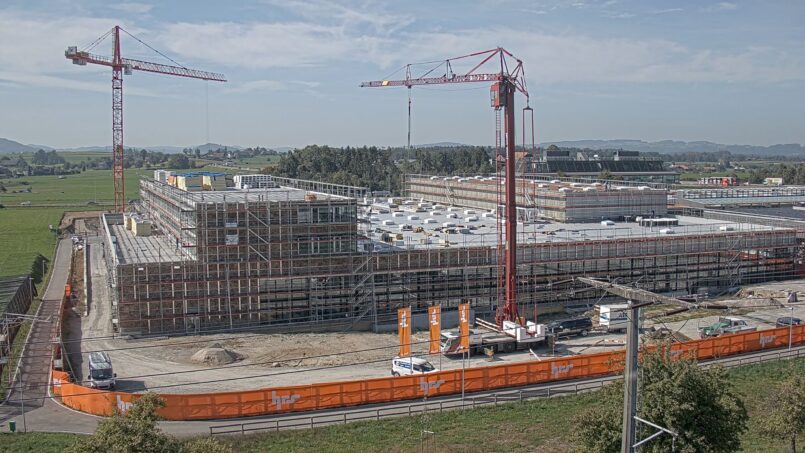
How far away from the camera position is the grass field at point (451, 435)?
24250 mm

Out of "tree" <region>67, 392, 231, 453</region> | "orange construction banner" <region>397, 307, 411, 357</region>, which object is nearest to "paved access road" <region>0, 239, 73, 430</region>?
"tree" <region>67, 392, 231, 453</region>

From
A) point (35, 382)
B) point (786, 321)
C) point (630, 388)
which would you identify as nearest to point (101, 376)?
point (35, 382)

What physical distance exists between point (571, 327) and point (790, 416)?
19.4m

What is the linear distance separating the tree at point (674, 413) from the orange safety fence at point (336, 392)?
18.9 ft

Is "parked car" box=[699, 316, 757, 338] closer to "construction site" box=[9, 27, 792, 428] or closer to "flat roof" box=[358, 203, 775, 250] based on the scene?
"construction site" box=[9, 27, 792, 428]

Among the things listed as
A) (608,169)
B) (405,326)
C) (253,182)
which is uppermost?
(608,169)

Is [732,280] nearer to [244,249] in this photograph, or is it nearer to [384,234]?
[384,234]

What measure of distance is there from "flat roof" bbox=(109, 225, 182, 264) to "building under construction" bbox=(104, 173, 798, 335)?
113mm

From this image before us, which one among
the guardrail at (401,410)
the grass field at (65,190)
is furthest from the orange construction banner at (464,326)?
the grass field at (65,190)

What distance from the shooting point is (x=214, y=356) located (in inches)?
1387

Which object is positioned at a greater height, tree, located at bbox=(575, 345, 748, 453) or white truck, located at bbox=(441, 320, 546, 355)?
tree, located at bbox=(575, 345, 748, 453)

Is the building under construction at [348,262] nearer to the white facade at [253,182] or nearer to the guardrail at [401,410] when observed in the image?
the white facade at [253,182]

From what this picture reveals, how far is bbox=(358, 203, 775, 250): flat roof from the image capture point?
48.5m

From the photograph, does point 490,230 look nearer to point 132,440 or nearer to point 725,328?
point 725,328
